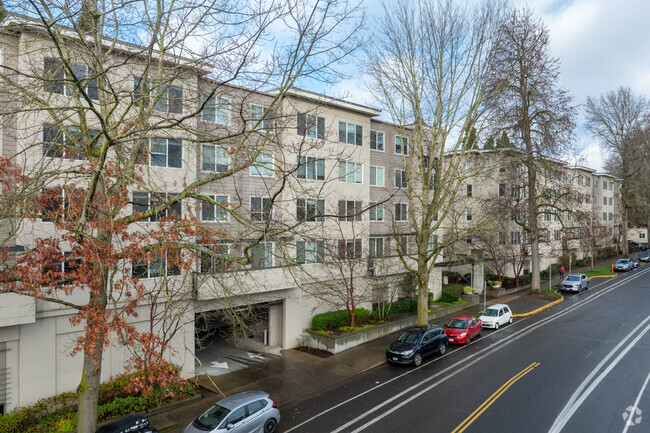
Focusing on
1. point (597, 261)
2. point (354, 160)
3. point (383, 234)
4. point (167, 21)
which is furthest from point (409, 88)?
point (597, 261)

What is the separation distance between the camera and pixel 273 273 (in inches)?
830

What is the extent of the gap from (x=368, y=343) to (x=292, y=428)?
34.0 ft

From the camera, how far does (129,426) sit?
11570 millimetres

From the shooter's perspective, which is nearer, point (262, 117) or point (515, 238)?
point (262, 117)

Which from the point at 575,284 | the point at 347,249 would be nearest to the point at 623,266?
the point at 575,284

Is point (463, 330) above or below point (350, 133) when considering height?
below

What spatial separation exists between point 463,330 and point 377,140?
45.3 feet

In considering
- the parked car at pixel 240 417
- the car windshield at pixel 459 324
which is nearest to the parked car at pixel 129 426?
the parked car at pixel 240 417

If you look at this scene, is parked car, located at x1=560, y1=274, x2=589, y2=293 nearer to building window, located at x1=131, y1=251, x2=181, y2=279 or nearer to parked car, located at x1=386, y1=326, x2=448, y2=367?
parked car, located at x1=386, y1=326, x2=448, y2=367

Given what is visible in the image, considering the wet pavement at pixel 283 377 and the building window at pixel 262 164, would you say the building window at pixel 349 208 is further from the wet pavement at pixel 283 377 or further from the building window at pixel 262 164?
the wet pavement at pixel 283 377

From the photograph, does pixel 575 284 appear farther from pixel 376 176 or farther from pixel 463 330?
pixel 376 176

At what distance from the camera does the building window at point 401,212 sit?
29570 mm

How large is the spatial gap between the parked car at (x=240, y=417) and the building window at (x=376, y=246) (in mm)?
15351

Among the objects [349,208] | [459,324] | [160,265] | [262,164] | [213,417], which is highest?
[262,164]
